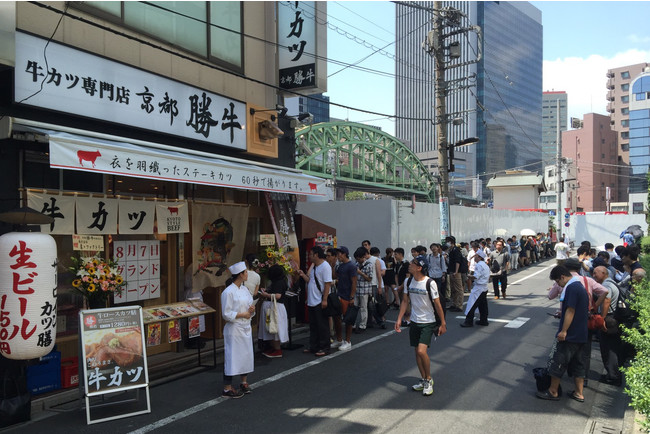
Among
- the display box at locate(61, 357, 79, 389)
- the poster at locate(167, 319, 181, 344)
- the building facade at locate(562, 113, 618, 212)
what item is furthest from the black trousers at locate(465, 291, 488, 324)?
the building facade at locate(562, 113, 618, 212)

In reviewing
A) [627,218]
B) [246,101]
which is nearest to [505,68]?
[627,218]

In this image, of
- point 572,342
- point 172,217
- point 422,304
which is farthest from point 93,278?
point 572,342

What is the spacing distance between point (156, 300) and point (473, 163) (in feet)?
422

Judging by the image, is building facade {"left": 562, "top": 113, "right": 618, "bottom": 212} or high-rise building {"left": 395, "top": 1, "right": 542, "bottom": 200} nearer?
building facade {"left": 562, "top": 113, "right": 618, "bottom": 212}

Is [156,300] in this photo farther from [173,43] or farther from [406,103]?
[406,103]

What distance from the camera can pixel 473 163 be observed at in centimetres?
12850

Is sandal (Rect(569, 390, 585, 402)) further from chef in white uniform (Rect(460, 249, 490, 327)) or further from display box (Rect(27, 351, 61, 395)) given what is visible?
display box (Rect(27, 351, 61, 395))

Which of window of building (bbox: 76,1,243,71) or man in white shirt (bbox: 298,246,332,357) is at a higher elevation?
window of building (bbox: 76,1,243,71)

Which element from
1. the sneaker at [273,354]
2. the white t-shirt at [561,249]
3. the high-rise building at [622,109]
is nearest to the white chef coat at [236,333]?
the sneaker at [273,354]

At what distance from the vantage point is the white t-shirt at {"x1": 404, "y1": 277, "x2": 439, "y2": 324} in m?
6.68

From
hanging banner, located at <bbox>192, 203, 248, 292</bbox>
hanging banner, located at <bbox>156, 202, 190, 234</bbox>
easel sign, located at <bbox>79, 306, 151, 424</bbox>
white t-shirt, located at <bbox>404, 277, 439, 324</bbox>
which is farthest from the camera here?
hanging banner, located at <bbox>192, 203, 248, 292</bbox>

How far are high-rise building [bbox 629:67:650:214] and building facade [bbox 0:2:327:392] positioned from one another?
308 feet

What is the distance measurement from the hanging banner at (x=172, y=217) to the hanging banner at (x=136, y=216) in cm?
15

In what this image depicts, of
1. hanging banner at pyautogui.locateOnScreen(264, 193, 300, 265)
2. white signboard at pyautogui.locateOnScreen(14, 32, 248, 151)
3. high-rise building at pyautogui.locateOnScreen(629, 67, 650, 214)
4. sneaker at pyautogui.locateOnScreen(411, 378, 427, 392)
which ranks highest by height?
high-rise building at pyautogui.locateOnScreen(629, 67, 650, 214)
